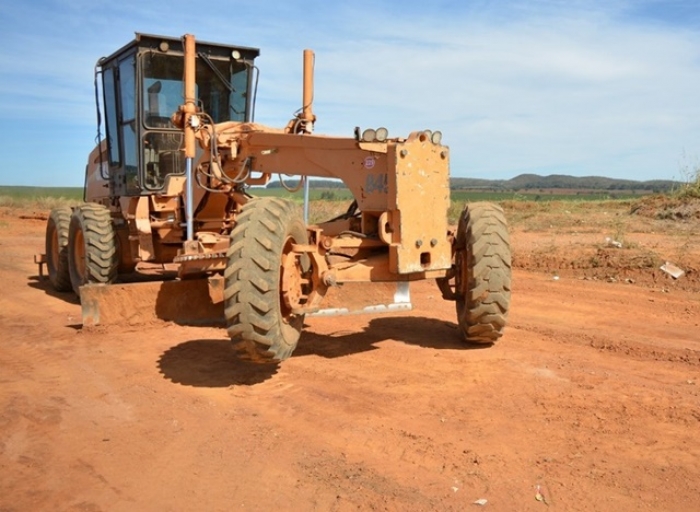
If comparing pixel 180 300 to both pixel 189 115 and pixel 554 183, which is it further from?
pixel 554 183

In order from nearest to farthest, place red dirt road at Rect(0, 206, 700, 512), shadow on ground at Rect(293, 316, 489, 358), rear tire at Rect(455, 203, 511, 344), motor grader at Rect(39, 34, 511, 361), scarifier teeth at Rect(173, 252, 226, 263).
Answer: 1. red dirt road at Rect(0, 206, 700, 512)
2. motor grader at Rect(39, 34, 511, 361)
3. rear tire at Rect(455, 203, 511, 344)
4. shadow on ground at Rect(293, 316, 489, 358)
5. scarifier teeth at Rect(173, 252, 226, 263)

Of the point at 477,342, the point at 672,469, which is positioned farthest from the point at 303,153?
the point at 672,469

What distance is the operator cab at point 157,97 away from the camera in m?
9.03

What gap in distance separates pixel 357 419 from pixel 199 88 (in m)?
5.97

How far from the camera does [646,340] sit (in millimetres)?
7148

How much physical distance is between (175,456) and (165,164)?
225 inches

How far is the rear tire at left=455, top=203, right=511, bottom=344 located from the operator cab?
4118 millimetres

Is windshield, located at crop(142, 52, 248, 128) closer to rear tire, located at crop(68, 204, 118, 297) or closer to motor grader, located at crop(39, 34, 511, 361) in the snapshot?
motor grader, located at crop(39, 34, 511, 361)

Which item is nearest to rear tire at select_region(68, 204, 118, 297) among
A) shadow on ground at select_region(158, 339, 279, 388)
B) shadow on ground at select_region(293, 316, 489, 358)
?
shadow on ground at select_region(158, 339, 279, 388)

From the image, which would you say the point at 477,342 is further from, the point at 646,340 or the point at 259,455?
the point at 259,455

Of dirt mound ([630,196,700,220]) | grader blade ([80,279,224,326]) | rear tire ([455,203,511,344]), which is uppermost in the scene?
dirt mound ([630,196,700,220])

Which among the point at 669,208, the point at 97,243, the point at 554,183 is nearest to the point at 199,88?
the point at 97,243

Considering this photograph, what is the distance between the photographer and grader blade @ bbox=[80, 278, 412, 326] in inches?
290

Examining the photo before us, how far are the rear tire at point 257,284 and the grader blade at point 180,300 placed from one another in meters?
1.62
